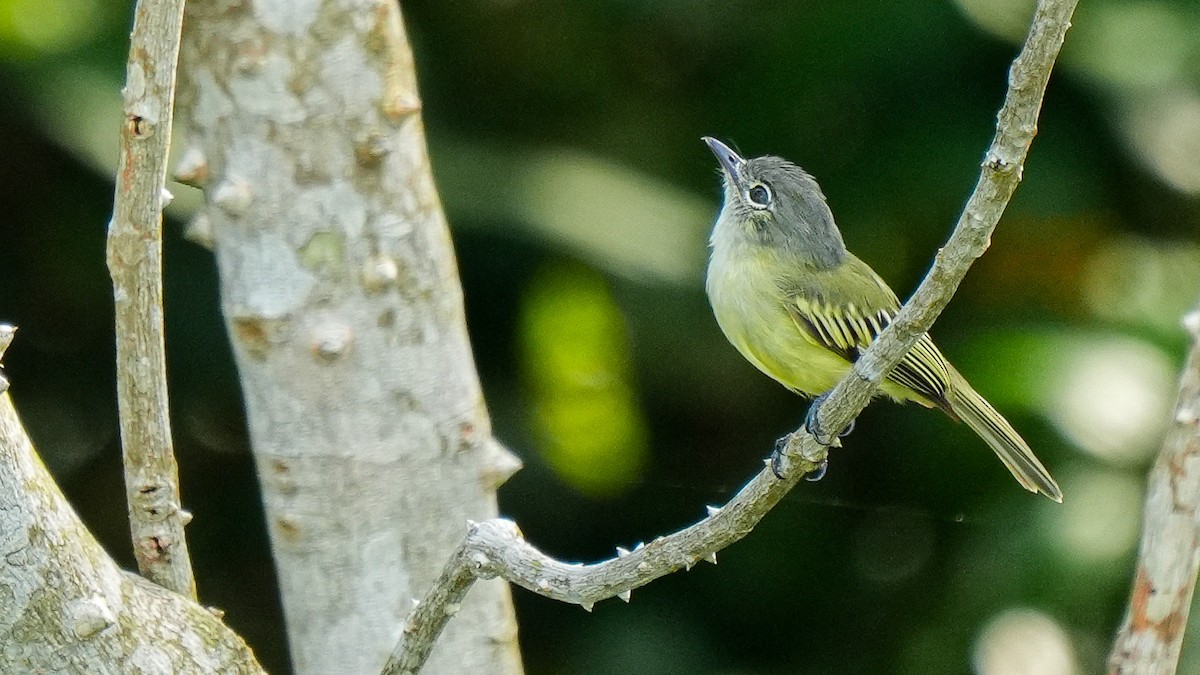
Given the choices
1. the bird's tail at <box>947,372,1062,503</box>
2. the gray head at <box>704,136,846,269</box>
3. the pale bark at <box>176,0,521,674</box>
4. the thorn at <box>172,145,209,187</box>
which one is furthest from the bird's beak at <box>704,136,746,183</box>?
the thorn at <box>172,145,209,187</box>

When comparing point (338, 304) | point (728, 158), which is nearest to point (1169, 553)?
point (728, 158)

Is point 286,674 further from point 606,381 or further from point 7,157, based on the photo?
point 7,157

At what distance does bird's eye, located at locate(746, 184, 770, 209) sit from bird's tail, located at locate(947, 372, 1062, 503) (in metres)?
0.64

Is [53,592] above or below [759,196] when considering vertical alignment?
below

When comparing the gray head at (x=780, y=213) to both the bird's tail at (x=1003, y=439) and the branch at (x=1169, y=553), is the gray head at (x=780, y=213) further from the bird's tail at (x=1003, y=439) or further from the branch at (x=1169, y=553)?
the branch at (x=1169, y=553)

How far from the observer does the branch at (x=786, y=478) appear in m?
1.54

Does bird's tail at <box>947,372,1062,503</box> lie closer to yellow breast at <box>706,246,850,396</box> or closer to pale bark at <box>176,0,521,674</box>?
yellow breast at <box>706,246,850,396</box>

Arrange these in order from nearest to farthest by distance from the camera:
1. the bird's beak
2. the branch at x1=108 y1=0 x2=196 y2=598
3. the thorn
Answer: the branch at x1=108 y1=0 x2=196 y2=598
the thorn
the bird's beak

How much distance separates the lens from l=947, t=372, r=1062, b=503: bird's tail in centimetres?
319

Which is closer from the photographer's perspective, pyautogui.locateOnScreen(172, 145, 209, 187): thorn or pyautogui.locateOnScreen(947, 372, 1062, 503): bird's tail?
pyautogui.locateOnScreen(172, 145, 209, 187): thorn

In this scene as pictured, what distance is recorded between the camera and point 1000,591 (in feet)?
11.4

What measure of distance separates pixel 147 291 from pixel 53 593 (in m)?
0.47

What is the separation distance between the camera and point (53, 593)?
5.98ft

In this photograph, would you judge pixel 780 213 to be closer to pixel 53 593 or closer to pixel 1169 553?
pixel 1169 553
